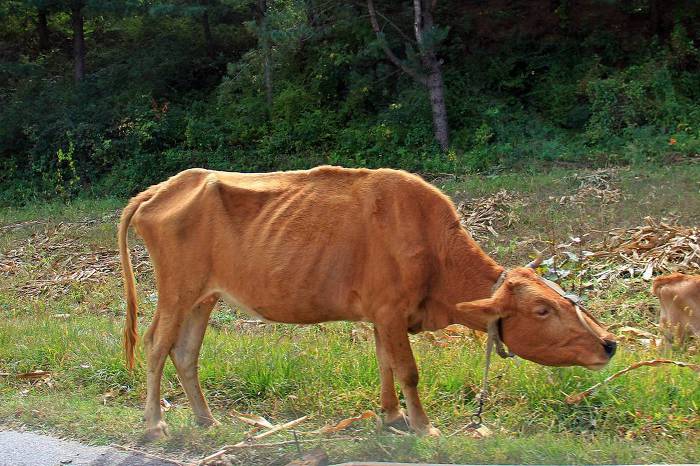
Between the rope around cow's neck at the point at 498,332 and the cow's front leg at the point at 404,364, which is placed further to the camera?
the cow's front leg at the point at 404,364

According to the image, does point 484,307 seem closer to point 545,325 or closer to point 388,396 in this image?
point 545,325

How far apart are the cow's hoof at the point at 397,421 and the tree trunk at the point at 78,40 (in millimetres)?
20726

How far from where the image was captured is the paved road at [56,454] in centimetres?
580

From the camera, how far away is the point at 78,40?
2517 centimetres

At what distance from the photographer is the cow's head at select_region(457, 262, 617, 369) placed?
217 inches

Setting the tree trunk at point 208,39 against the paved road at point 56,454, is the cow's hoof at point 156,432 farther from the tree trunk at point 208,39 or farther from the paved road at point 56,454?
the tree trunk at point 208,39

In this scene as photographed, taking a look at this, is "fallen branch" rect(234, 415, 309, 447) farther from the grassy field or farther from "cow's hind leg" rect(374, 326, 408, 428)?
"cow's hind leg" rect(374, 326, 408, 428)

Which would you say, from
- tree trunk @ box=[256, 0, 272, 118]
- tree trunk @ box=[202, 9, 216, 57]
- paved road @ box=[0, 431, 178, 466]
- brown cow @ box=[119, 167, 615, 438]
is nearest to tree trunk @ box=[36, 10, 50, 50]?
tree trunk @ box=[202, 9, 216, 57]

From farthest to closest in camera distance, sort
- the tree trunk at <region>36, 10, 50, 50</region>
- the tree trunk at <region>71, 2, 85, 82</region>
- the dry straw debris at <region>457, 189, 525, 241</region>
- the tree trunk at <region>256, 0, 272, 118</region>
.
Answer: the tree trunk at <region>36, 10, 50, 50</region>
the tree trunk at <region>71, 2, 85, 82</region>
the tree trunk at <region>256, 0, 272, 118</region>
the dry straw debris at <region>457, 189, 525, 241</region>

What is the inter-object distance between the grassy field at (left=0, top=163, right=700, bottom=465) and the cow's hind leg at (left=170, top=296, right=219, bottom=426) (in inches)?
6.3

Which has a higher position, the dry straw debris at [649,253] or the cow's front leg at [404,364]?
the cow's front leg at [404,364]

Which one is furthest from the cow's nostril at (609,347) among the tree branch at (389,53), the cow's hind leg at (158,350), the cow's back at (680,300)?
the tree branch at (389,53)

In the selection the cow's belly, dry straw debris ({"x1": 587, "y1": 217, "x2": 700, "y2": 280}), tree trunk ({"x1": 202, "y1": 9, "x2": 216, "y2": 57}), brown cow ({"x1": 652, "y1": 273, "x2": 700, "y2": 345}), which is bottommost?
dry straw debris ({"x1": 587, "y1": 217, "x2": 700, "y2": 280})

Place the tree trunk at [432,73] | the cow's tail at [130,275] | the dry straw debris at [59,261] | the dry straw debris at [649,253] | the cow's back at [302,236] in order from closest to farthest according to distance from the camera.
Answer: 1. the cow's back at [302,236]
2. the cow's tail at [130,275]
3. the dry straw debris at [649,253]
4. the dry straw debris at [59,261]
5. the tree trunk at [432,73]
